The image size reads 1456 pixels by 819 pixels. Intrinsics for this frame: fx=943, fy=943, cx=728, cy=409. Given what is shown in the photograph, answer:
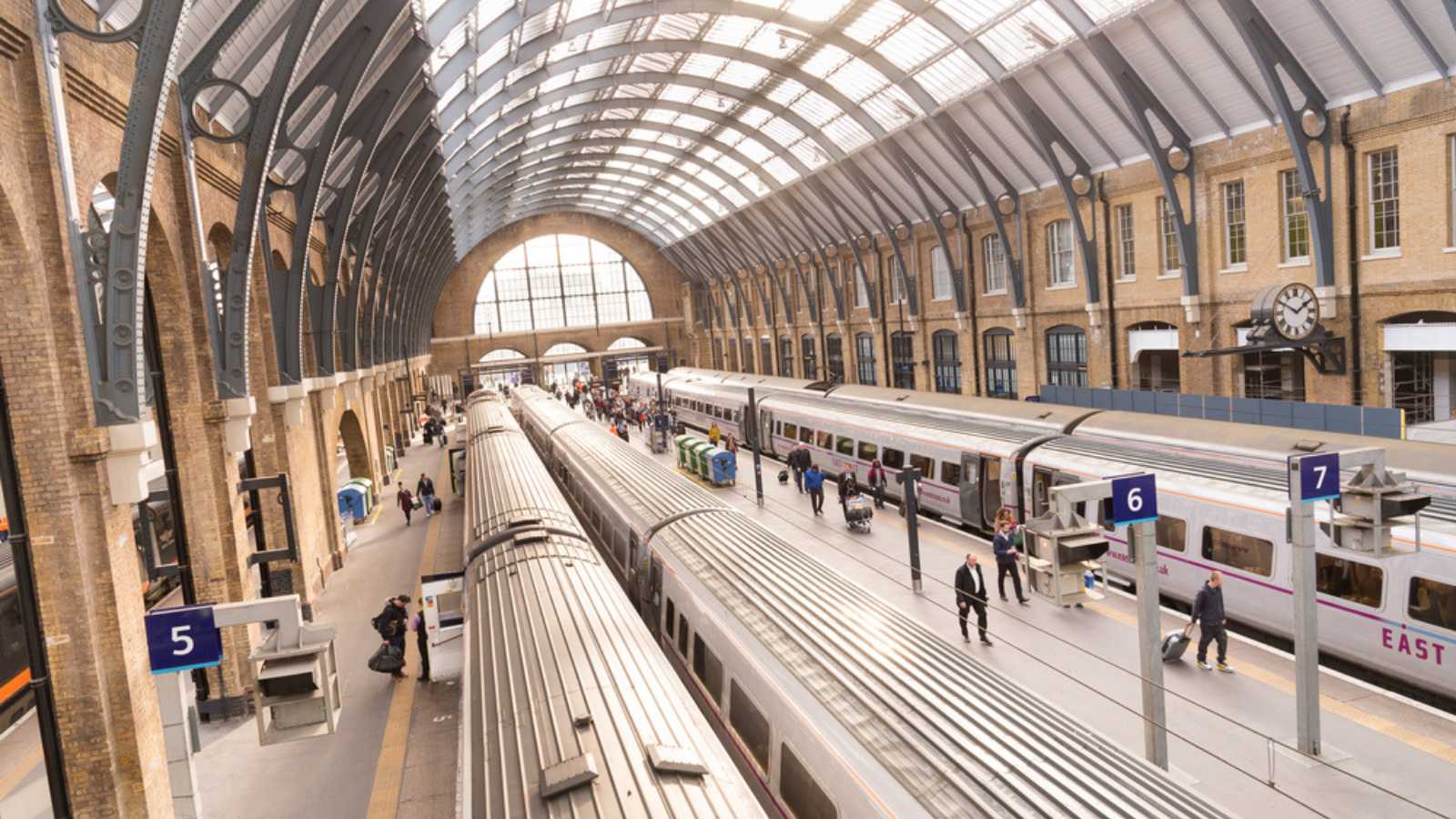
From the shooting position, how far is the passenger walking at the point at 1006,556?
50.3ft

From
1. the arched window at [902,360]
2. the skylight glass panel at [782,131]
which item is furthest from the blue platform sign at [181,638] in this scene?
the skylight glass panel at [782,131]

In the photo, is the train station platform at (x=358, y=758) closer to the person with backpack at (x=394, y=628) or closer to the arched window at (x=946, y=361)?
the person with backpack at (x=394, y=628)

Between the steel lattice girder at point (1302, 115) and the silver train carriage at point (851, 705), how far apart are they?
15.4 m

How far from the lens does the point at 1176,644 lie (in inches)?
475

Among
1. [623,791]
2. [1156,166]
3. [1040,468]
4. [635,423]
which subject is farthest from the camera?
[635,423]

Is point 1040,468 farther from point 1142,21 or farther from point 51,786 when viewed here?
point 51,786

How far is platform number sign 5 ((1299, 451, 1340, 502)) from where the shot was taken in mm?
9133

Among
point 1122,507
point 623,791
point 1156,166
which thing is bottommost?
point 623,791

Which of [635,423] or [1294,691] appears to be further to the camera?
[635,423]

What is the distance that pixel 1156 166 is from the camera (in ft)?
79.0

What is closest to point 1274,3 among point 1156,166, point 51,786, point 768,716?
point 1156,166

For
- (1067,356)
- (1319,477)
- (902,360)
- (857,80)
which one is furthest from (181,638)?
(902,360)

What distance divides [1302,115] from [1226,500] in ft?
38.1

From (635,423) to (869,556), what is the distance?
1238 inches
